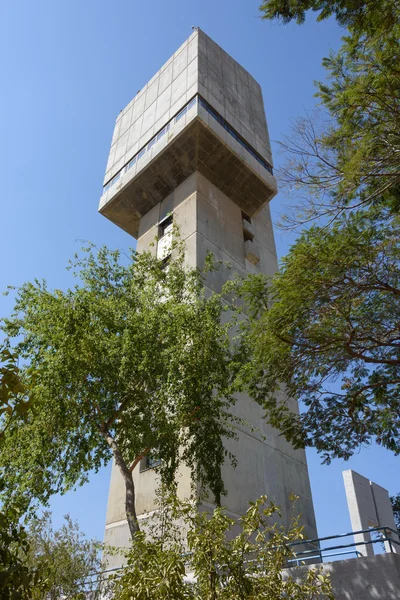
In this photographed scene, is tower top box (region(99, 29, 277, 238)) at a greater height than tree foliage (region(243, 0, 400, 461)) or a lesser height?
greater

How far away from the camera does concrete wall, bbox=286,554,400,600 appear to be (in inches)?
326

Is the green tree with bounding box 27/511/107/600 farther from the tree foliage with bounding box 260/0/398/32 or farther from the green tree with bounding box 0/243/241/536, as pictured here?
the tree foliage with bounding box 260/0/398/32

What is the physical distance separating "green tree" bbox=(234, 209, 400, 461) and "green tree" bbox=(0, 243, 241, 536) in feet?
4.74

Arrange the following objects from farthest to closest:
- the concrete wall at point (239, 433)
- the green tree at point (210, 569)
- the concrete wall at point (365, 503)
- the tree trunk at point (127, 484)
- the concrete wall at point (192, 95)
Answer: the concrete wall at point (192, 95) → the concrete wall at point (365, 503) → the concrete wall at point (239, 433) → the tree trunk at point (127, 484) → the green tree at point (210, 569)

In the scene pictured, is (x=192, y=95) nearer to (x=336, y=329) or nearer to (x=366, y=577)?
(x=336, y=329)

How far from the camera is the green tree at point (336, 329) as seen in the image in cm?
923

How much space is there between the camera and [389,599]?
8133 mm

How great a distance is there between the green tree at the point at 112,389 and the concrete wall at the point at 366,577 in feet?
9.18

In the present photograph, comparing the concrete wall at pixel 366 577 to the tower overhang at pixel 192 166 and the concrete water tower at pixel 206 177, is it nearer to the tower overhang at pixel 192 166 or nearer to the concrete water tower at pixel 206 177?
the concrete water tower at pixel 206 177

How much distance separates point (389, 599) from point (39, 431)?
7124 mm

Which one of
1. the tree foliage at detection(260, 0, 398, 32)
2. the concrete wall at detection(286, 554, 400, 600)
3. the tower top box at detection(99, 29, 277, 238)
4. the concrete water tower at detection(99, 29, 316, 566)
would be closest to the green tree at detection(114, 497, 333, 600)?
the concrete wall at detection(286, 554, 400, 600)

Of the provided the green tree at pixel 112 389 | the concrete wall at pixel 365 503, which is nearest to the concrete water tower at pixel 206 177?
the concrete wall at pixel 365 503

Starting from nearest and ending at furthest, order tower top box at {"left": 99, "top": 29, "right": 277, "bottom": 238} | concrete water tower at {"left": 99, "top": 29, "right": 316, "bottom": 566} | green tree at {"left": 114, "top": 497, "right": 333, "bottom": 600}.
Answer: green tree at {"left": 114, "top": 497, "right": 333, "bottom": 600} → concrete water tower at {"left": 99, "top": 29, "right": 316, "bottom": 566} → tower top box at {"left": 99, "top": 29, "right": 277, "bottom": 238}

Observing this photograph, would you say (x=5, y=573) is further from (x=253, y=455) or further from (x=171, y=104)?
(x=171, y=104)
